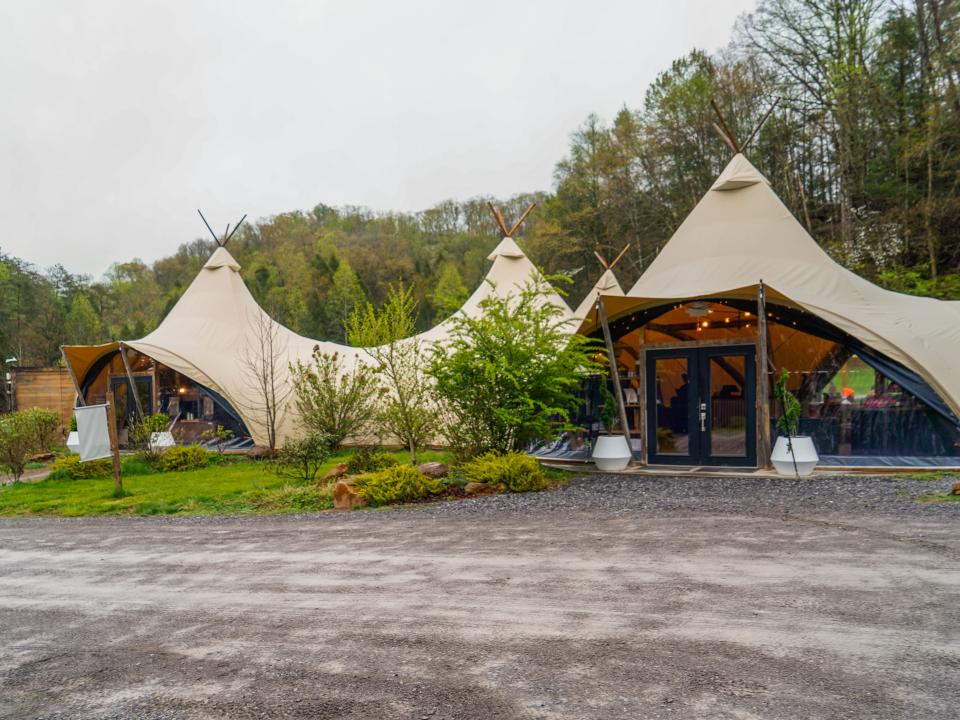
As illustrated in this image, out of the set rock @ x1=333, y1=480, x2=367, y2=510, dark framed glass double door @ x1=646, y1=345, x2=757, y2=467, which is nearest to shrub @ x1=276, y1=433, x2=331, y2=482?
rock @ x1=333, y1=480, x2=367, y2=510

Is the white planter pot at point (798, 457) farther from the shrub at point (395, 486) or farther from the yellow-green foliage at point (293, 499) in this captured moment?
the yellow-green foliage at point (293, 499)

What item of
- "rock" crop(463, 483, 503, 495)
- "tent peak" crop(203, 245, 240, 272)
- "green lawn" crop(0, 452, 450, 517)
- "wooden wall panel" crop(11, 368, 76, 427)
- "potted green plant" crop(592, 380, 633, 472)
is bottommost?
"green lawn" crop(0, 452, 450, 517)

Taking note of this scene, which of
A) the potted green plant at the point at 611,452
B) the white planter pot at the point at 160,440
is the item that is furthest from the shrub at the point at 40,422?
the potted green plant at the point at 611,452

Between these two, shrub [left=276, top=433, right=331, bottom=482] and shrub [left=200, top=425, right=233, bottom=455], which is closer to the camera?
shrub [left=276, top=433, right=331, bottom=482]

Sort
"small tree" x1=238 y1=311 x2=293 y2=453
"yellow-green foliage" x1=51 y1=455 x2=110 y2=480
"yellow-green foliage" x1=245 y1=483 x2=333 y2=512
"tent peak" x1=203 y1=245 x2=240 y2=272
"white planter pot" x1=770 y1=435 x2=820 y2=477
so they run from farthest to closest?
"tent peak" x1=203 y1=245 x2=240 y2=272
"small tree" x1=238 y1=311 x2=293 y2=453
"yellow-green foliage" x1=51 y1=455 x2=110 y2=480
"white planter pot" x1=770 y1=435 x2=820 y2=477
"yellow-green foliage" x1=245 y1=483 x2=333 y2=512

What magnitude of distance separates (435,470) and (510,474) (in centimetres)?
128

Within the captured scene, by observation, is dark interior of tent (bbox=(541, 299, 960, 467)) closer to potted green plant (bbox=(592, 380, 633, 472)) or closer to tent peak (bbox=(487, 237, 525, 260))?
potted green plant (bbox=(592, 380, 633, 472))

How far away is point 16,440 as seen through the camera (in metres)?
11.8

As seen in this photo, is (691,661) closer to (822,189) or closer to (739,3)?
(822,189)

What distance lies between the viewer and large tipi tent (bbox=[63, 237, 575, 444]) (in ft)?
48.0

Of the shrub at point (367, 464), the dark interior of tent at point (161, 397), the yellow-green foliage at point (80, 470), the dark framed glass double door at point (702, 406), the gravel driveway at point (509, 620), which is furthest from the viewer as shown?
the dark interior of tent at point (161, 397)

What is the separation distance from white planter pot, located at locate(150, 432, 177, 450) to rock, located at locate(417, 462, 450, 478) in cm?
697

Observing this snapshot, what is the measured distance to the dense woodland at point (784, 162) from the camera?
59.1 ft

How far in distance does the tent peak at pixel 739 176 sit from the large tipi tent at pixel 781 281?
19 millimetres
